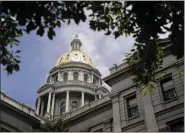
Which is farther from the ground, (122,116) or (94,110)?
(94,110)

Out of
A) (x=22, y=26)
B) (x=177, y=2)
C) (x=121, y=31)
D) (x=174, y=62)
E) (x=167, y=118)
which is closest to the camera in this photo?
(x=22, y=26)

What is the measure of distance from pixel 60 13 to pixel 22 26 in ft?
3.51

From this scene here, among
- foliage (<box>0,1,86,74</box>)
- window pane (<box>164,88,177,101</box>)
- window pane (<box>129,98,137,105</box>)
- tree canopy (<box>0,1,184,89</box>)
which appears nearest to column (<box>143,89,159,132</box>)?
window pane (<box>164,88,177,101</box>)

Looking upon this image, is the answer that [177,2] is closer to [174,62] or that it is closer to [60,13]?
[60,13]

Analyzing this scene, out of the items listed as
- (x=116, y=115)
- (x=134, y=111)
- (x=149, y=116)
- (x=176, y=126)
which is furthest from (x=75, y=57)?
(x=176, y=126)

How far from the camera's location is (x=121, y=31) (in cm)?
985

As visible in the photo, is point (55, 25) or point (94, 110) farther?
point (94, 110)

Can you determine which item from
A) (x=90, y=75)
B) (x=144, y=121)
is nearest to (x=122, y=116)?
(x=144, y=121)

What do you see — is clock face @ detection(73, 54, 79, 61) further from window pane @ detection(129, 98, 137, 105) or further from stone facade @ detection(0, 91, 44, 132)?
window pane @ detection(129, 98, 137, 105)

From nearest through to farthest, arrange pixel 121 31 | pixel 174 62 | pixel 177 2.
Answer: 1. pixel 177 2
2. pixel 121 31
3. pixel 174 62

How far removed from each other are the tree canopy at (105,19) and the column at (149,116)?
11093 mm

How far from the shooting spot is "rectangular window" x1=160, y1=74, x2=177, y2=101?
69.9 ft

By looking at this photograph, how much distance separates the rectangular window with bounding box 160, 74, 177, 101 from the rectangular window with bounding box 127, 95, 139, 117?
2.42 metres

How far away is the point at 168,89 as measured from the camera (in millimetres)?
21688
